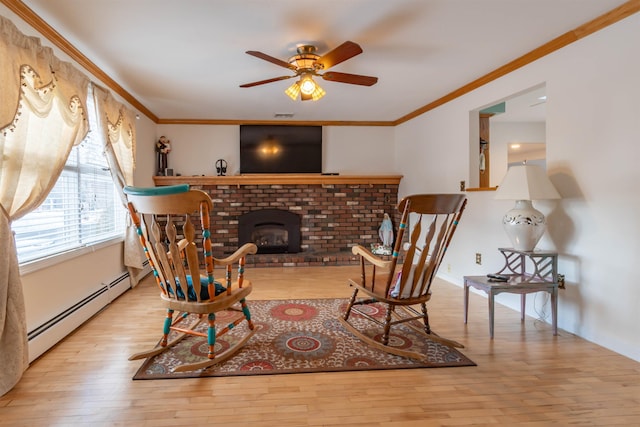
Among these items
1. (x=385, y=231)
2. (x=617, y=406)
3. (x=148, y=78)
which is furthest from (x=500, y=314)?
(x=148, y=78)

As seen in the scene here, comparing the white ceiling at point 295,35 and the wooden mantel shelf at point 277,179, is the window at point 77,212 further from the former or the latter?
the wooden mantel shelf at point 277,179

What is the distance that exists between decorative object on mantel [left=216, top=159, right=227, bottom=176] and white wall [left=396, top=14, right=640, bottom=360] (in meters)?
3.91

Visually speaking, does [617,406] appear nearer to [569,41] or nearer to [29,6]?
[569,41]

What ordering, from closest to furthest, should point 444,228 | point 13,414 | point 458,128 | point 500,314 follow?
point 13,414
point 444,228
point 500,314
point 458,128

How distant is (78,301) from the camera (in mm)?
2754

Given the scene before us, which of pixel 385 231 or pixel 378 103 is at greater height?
pixel 378 103

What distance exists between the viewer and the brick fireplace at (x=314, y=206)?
5297 mm

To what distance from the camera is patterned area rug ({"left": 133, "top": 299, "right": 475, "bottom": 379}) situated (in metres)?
2.04

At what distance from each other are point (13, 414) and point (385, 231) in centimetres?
461

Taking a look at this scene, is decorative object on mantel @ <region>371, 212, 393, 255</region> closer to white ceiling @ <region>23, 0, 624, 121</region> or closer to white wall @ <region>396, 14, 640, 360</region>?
white ceiling @ <region>23, 0, 624, 121</region>

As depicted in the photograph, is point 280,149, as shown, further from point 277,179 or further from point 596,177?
point 596,177

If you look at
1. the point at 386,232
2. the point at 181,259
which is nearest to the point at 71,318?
the point at 181,259

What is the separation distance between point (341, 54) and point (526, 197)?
1.70 metres

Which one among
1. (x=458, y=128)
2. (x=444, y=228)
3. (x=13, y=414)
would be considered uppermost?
(x=458, y=128)
